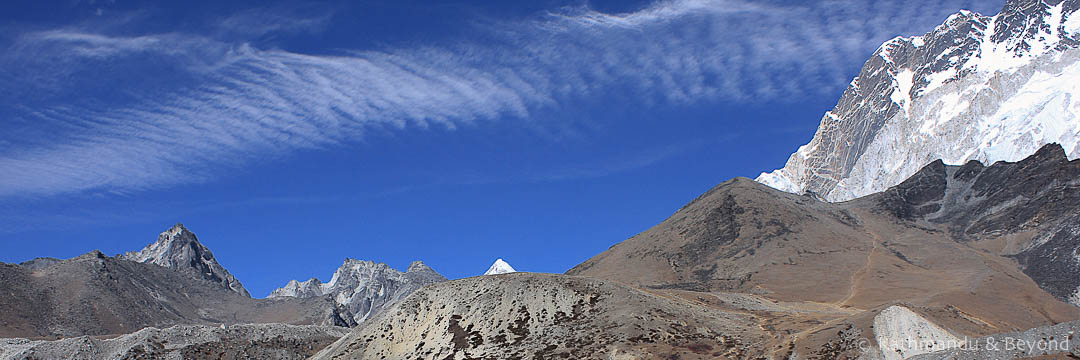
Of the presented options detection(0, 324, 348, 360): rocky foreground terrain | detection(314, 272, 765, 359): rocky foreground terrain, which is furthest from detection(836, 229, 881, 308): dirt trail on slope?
detection(0, 324, 348, 360): rocky foreground terrain

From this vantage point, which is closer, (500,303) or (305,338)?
(500,303)

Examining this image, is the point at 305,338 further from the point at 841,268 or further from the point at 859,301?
the point at 841,268

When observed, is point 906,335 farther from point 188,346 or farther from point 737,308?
point 188,346

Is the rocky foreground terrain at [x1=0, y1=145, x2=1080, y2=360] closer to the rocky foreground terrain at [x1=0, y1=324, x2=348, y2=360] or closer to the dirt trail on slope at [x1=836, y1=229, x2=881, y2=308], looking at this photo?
the rocky foreground terrain at [x1=0, y1=324, x2=348, y2=360]

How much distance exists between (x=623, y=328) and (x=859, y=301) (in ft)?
238

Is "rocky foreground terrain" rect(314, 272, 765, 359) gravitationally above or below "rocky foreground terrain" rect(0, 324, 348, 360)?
below

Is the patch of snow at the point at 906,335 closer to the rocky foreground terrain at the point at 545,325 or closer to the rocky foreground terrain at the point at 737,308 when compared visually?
the rocky foreground terrain at the point at 737,308

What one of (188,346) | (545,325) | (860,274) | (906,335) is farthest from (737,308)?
(860,274)

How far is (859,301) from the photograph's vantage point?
132 meters

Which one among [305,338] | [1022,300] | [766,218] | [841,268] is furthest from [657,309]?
[766,218]

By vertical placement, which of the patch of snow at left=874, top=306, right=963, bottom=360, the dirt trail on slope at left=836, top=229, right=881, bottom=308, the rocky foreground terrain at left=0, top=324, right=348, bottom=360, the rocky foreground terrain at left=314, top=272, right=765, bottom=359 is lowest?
the patch of snow at left=874, top=306, right=963, bottom=360

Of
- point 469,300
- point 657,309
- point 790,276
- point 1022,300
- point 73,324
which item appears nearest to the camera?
point 657,309

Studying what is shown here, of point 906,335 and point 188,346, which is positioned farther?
point 188,346

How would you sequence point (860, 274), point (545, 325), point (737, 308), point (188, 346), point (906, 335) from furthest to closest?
point (860, 274) → point (188, 346) → point (737, 308) → point (545, 325) → point (906, 335)
